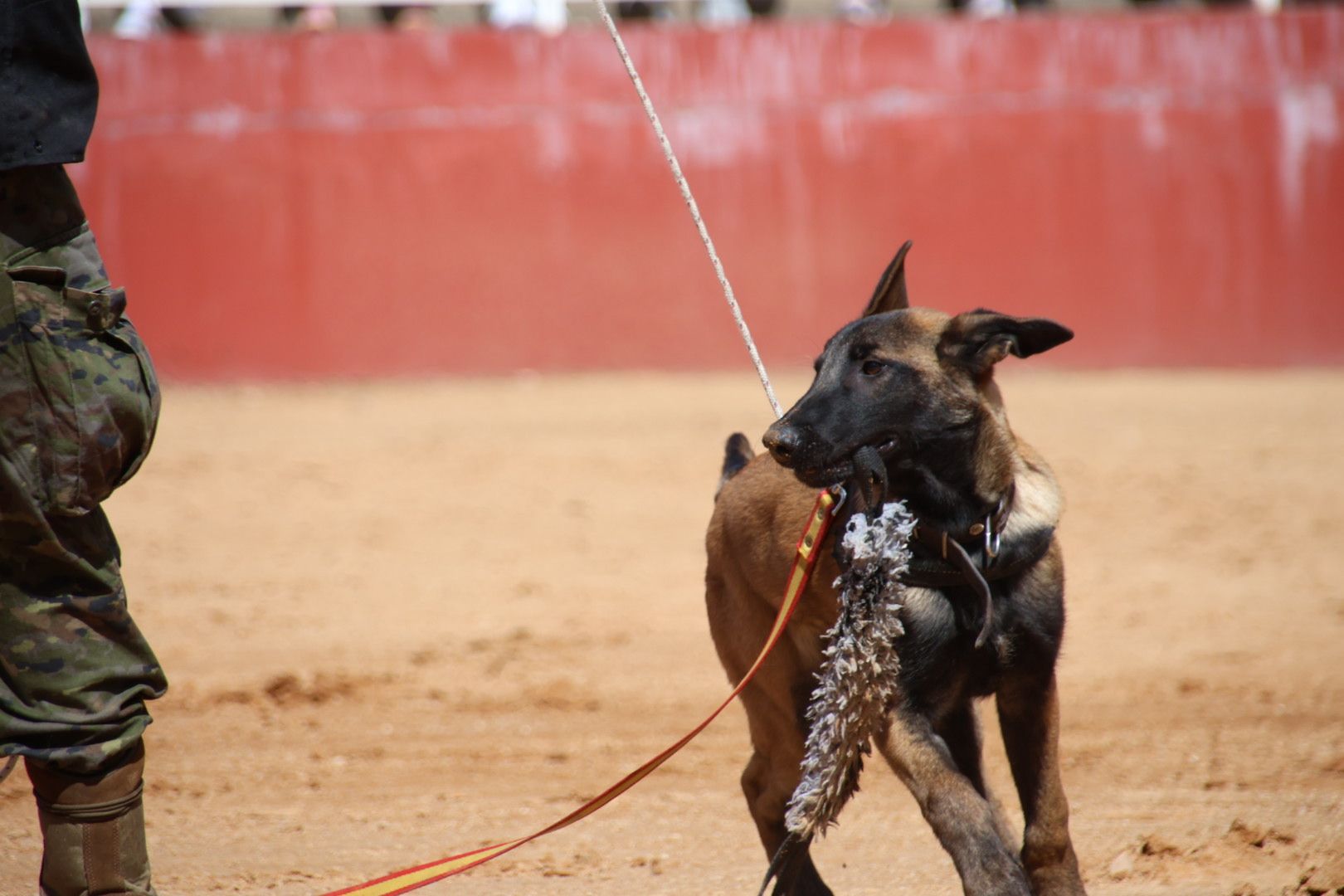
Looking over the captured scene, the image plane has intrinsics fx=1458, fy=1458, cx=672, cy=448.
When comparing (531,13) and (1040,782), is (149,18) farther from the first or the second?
(1040,782)

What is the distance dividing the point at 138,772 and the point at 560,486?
7.13m

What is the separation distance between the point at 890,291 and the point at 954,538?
0.84 metres

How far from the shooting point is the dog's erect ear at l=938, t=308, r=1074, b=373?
11.8ft

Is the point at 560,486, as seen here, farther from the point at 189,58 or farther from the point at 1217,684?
the point at 189,58

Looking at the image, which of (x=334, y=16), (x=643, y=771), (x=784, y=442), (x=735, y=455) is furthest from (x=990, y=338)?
(x=334, y=16)

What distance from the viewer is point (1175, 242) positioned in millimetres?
14883

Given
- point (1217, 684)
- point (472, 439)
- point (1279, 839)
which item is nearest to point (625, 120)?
point (472, 439)

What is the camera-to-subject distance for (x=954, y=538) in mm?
3625

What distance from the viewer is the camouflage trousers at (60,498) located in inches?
116

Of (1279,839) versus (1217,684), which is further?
(1217,684)

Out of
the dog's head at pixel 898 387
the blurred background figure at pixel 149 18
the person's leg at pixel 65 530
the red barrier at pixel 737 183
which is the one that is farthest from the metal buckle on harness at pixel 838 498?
the blurred background figure at pixel 149 18

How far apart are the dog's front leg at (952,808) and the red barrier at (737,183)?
11549mm

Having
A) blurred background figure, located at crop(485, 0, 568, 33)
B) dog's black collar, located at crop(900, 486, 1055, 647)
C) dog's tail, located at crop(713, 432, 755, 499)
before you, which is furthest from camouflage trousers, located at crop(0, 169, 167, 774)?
blurred background figure, located at crop(485, 0, 568, 33)

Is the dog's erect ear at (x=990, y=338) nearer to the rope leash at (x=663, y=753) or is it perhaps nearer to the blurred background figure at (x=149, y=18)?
the rope leash at (x=663, y=753)
